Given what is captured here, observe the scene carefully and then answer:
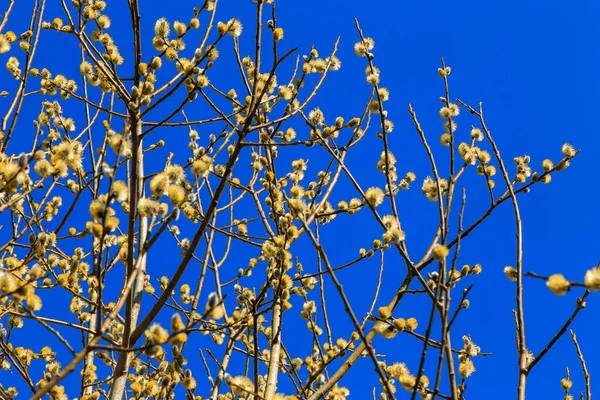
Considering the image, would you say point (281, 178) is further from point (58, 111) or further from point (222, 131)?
point (58, 111)

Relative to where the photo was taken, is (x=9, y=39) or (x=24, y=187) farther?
(x=9, y=39)

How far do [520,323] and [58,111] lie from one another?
3451 mm

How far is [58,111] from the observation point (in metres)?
4.16

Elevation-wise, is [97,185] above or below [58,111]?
below

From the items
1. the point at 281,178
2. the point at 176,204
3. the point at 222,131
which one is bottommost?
the point at 176,204

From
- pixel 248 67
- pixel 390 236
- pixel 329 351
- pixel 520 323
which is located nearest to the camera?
pixel 520 323

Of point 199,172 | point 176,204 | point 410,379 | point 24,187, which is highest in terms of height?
point 24,187

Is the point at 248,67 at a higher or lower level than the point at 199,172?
higher

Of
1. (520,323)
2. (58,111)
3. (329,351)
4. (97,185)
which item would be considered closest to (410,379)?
(520,323)

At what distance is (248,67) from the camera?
4117 millimetres

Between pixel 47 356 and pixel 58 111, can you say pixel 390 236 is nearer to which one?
pixel 47 356

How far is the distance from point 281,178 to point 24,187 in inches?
75.7

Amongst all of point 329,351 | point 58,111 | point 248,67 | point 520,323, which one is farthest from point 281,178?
point 520,323

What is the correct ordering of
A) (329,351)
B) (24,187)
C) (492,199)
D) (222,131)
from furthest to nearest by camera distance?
(329,351), (222,131), (492,199), (24,187)
